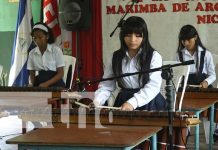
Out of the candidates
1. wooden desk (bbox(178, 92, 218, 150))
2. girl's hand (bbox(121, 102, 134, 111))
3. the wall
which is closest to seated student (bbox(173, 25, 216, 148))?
wooden desk (bbox(178, 92, 218, 150))

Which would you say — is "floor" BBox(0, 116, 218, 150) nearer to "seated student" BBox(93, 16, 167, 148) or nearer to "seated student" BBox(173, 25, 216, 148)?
"seated student" BBox(173, 25, 216, 148)

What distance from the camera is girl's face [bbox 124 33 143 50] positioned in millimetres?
3232

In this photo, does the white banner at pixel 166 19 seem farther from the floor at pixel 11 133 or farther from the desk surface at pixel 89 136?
the desk surface at pixel 89 136

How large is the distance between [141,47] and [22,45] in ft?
12.0

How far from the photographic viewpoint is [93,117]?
291cm

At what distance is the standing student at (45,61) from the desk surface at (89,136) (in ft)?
7.76

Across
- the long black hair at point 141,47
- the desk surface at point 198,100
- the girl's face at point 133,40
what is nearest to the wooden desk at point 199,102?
the desk surface at point 198,100

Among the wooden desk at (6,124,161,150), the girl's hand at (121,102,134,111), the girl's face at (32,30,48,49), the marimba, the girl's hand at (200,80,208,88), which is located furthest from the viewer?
the girl's face at (32,30,48,49)

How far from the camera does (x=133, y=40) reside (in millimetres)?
3232

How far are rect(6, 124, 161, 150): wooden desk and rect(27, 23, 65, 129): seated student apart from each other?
241cm

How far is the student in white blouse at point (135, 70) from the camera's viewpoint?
3.24 m

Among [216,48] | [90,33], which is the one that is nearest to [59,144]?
[216,48]

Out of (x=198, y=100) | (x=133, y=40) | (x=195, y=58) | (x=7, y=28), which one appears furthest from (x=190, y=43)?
(x=7, y=28)

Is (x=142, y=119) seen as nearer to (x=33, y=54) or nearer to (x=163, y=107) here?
(x=163, y=107)
